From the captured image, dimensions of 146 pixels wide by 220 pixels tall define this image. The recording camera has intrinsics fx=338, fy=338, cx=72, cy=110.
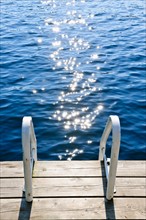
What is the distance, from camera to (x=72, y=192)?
485 cm

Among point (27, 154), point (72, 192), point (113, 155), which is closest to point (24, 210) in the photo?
point (72, 192)

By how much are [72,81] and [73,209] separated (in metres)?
6.86

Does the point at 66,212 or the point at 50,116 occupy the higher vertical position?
the point at 66,212

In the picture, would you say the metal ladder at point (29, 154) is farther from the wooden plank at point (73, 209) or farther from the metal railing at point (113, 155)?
the wooden plank at point (73, 209)

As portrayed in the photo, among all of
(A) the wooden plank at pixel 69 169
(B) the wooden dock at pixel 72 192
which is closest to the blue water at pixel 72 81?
(A) the wooden plank at pixel 69 169

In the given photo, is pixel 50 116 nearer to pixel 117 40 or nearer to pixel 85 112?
pixel 85 112

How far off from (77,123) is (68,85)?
7.45 feet

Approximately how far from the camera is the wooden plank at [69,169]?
207 inches

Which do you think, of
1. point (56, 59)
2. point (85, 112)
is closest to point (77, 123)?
point (85, 112)

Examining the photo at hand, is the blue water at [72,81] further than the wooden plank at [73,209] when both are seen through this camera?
Yes

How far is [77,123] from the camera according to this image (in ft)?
28.8

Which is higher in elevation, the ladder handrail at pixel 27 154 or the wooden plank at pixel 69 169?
the ladder handrail at pixel 27 154

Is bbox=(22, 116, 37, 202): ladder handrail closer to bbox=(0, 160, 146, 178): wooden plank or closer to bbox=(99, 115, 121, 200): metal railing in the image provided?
bbox=(0, 160, 146, 178): wooden plank

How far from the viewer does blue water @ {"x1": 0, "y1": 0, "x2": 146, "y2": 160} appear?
26.8ft
